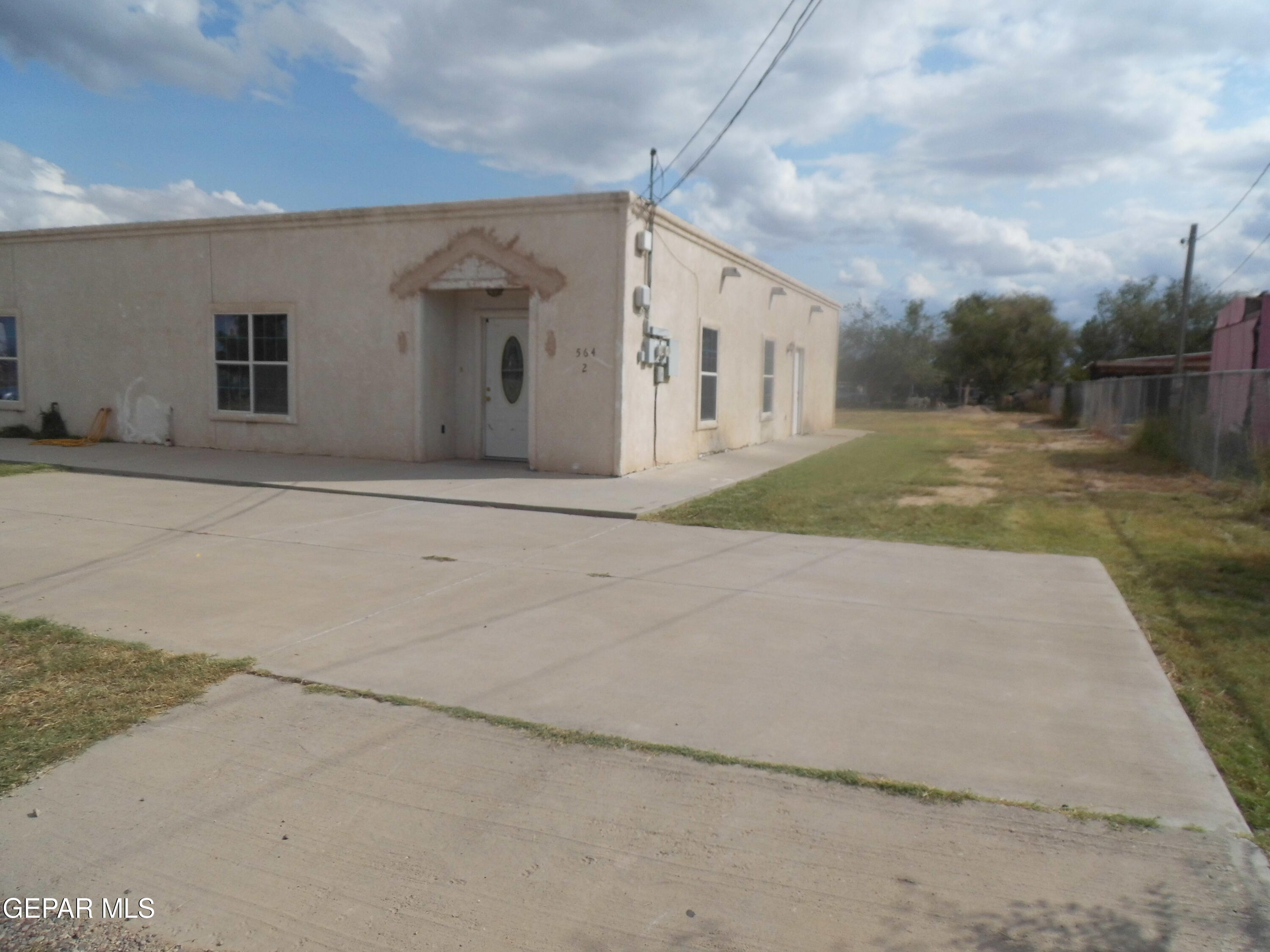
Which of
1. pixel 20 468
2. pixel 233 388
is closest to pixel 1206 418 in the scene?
pixel 233 388

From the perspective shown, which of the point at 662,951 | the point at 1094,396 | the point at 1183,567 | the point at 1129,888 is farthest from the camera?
the point at 1094,396

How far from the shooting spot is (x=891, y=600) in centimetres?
642

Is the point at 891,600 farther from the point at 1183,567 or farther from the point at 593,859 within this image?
the point at 593,859

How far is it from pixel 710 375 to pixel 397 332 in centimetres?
560

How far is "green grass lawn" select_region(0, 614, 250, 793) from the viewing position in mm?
3785

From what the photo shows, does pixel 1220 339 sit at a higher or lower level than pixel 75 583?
higher

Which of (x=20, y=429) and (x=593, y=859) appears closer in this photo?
(x=593, y=859)

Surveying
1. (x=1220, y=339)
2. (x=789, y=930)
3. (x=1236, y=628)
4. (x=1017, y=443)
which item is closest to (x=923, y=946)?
(x=789, y=930)

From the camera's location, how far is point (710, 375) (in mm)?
16219

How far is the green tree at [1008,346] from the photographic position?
5581cm

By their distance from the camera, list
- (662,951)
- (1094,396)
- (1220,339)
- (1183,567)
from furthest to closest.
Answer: (1094,396)
(1220,339)
(1183,567)
(662,951)

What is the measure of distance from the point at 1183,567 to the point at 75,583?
880 centimetres

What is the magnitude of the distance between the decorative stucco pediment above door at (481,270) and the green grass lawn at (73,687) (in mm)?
8393

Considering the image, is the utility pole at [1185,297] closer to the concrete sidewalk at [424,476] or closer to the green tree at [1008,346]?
the concrete sidewalk at [424,476]
